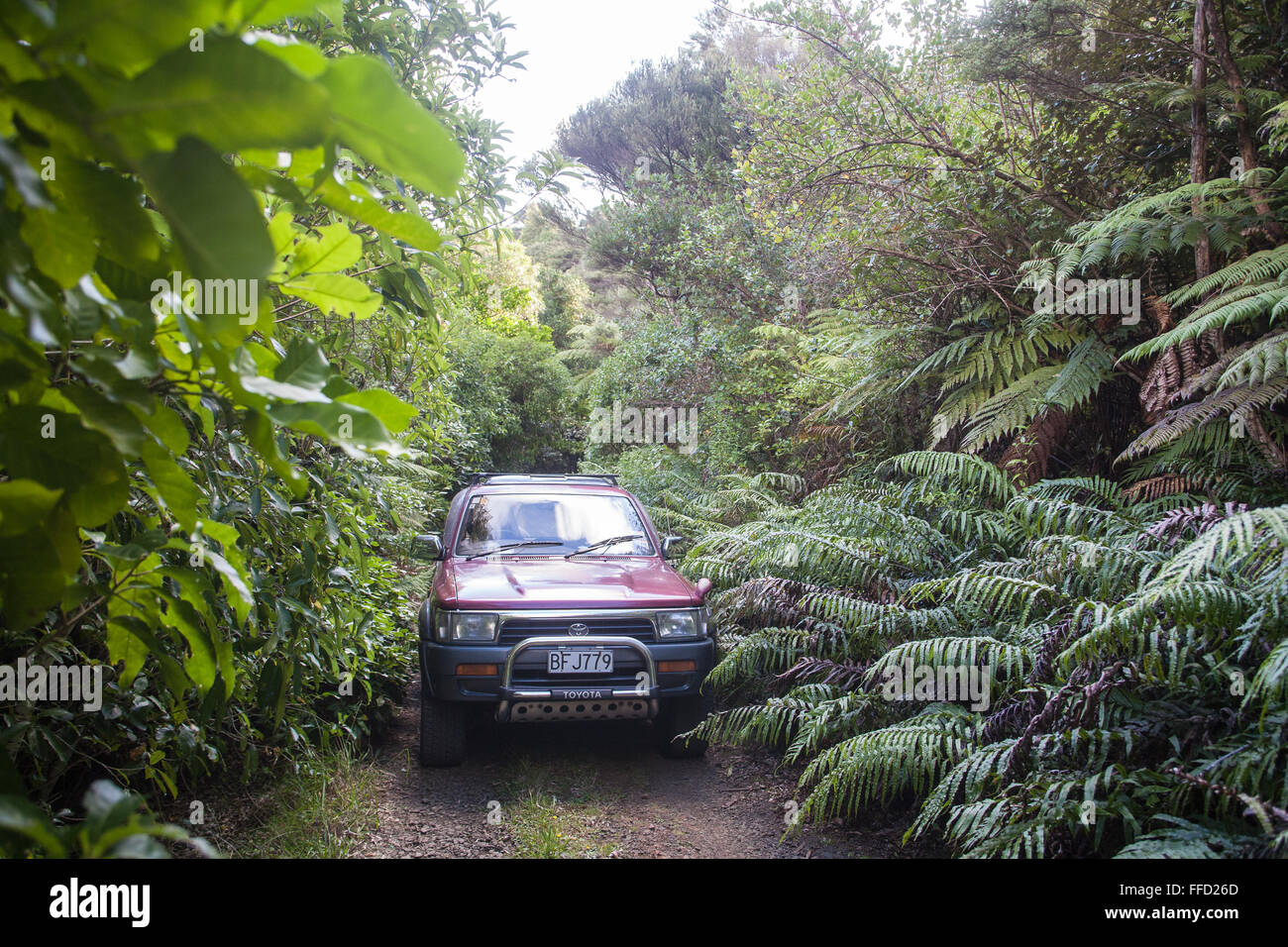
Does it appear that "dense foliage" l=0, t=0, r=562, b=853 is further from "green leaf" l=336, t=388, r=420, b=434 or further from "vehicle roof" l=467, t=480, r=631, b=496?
"vehicle roof" l=467, t=480, r=631, b=496

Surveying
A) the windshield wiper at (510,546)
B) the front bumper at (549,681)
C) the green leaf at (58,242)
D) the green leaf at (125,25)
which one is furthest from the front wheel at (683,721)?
the green leaf at (125,25)

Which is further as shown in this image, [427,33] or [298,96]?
[427,33]

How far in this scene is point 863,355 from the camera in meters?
7.13

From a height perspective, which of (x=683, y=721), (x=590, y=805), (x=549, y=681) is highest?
(x=549, y=681)

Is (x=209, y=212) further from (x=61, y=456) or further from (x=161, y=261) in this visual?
(x=61, y=456)

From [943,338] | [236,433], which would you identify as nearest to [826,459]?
[943,338]

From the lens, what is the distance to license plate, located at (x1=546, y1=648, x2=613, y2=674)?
172 inches

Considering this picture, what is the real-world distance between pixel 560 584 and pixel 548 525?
1.05 meters

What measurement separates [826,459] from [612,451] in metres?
8.59

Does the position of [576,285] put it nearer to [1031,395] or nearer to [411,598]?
[411,598]

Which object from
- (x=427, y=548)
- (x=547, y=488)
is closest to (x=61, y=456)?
(x=427, y=548)

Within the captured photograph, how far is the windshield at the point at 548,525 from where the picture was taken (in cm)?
559

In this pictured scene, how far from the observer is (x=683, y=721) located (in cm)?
485

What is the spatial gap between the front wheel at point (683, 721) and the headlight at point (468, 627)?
3.93 ft
